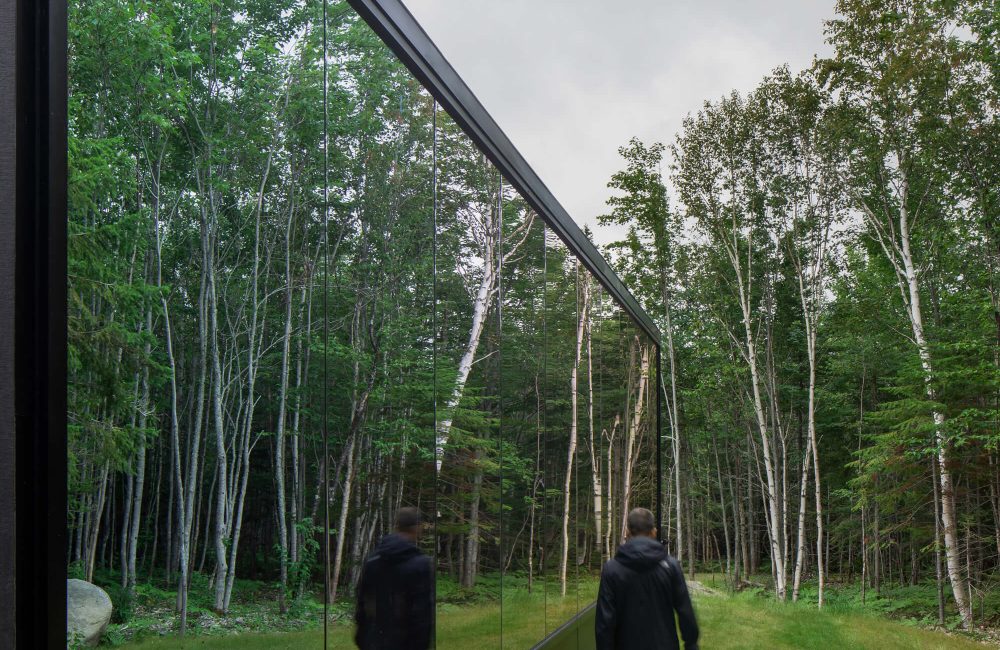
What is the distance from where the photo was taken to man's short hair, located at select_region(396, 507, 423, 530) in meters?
3.43

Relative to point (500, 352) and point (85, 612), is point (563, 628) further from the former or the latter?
point (85, 612)

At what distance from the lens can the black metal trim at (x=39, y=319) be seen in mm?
1951

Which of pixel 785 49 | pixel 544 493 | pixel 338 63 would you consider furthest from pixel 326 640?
pixel 785 49

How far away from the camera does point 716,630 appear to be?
1409cm

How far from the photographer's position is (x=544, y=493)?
20.9 feet

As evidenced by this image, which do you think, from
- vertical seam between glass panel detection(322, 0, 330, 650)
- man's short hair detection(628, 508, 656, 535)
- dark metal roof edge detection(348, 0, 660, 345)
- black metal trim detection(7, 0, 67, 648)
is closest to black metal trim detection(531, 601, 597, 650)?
man's short hair detection(628, 508, 656, 535)

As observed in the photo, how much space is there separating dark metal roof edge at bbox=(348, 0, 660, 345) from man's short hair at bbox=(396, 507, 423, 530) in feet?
6.63

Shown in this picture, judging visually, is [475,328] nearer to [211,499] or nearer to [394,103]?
[394,103]

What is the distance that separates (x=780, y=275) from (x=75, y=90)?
70.1 ft

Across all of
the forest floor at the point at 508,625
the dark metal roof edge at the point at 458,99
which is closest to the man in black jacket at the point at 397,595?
the forest floor at the point at 508,625

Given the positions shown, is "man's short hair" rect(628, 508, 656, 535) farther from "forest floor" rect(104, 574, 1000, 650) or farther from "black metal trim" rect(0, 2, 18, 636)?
"black metal trim" rect(0, 2, 18, 636)

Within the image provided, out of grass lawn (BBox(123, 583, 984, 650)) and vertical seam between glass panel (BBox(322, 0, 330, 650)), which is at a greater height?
vertical seam between glass panel (BBox(322, 0, 330, 650))

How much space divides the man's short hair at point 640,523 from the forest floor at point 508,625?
91cm

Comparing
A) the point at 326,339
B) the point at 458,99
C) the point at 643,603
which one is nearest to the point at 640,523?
the point at 643,603
